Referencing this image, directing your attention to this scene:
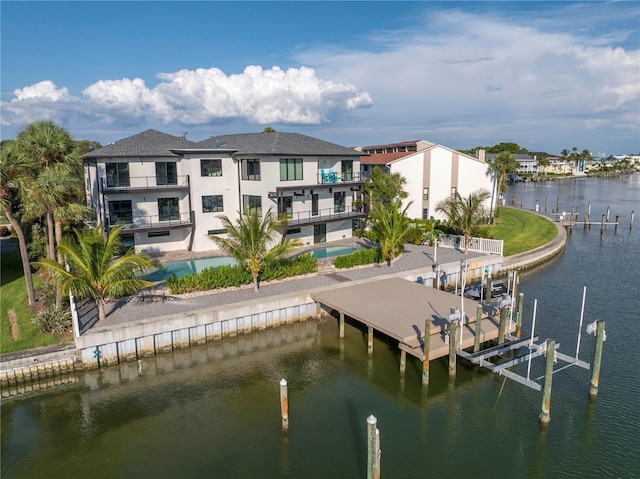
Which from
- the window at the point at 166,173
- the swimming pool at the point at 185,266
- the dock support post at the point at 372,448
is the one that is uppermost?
the window at the point at 166,173

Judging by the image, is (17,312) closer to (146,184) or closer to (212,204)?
(146,184)

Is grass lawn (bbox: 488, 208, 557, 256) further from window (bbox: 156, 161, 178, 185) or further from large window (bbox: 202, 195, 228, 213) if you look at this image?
window (bbox: 156, 161, 178, 185)

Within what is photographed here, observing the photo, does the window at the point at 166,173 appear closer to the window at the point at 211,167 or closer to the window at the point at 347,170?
the window at the point at 211,167

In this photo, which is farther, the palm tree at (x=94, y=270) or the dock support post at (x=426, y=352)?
the palm tree at (x=94, y=270)

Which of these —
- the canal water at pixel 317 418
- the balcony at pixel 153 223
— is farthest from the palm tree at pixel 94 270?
the balcony at pixel 153 223

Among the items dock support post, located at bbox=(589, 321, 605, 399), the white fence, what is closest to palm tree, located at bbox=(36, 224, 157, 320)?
dock support post, located at bbox=(589, 321, 605, 399)

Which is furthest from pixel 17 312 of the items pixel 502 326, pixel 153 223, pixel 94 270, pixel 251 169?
pixel 502 326
